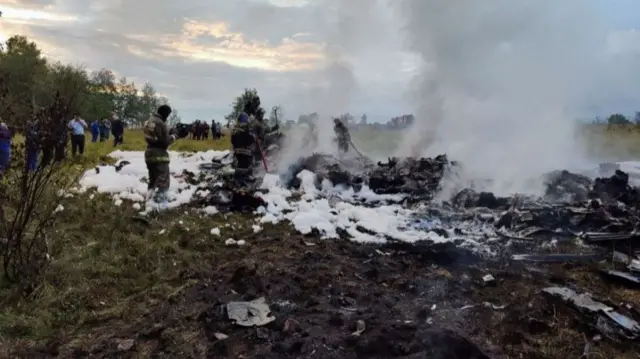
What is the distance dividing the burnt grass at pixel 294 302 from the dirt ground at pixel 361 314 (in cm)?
2

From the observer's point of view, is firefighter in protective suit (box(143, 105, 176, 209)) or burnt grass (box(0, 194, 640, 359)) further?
firefighter in protective suit (box(143, 105, 176, 209))

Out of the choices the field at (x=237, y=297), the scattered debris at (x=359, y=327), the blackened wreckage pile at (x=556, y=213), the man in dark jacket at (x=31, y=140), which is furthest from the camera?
the blackened wreckage pile at (x=556, y=213)

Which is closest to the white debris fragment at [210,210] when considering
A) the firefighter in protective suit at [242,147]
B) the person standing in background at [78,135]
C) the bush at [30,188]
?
the firefighter in protective suit at [242,147]

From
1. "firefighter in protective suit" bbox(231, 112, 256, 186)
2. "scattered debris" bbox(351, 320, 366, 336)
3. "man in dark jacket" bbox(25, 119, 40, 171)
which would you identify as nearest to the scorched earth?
"scattered debris" bbox(351, 320, 366, 336)

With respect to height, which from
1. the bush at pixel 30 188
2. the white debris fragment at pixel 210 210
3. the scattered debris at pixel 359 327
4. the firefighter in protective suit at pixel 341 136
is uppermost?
the firefighter in protective suit at pixel 341 136

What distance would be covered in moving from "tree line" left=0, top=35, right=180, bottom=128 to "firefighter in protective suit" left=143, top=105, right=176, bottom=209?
1.20 metres

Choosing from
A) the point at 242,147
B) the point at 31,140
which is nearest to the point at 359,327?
the point at 31,140

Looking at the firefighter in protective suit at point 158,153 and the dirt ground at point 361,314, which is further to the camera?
the firefighter in protective suit at point 158,153

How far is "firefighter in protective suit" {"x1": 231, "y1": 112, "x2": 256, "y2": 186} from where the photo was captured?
11188 millimetres

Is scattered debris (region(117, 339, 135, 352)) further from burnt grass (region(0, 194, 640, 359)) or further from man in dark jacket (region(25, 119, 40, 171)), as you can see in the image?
man in dark jacket (region(25, 119, 40, 171))

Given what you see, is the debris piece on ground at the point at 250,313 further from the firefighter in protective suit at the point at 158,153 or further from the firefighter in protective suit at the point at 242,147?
the firefighter in protective suit at the point at 242,147

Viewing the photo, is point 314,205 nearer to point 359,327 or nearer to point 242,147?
point 242,147

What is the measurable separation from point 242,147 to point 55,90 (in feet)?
Result: 20.0

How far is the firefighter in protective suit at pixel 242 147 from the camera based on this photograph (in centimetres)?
1119
